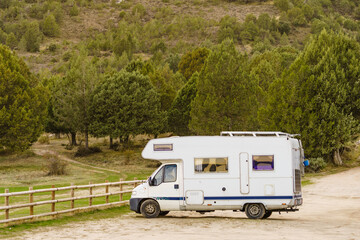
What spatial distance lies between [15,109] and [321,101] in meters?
32.2

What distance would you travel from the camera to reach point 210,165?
22.6 metres

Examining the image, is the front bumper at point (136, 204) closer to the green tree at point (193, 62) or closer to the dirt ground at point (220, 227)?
the dirt ground at point (220, 227)

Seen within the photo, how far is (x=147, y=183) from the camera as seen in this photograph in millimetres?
23625

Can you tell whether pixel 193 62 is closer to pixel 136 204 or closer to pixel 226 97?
pixel 226 97

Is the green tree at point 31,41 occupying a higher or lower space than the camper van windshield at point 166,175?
higher

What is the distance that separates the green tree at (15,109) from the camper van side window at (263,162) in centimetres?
4186

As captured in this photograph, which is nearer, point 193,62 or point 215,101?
point 215,101

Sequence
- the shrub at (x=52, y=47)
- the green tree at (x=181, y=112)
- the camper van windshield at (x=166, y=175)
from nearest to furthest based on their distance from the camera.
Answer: the camper van windshield at (x=166, y=175), the green tree at (x=181, y=112), the shrub at (x=52, y=47)

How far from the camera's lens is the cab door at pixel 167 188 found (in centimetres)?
2284

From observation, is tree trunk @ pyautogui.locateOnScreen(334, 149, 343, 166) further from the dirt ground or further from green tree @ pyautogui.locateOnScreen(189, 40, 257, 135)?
the dirt ground

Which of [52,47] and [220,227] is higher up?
[52,47]

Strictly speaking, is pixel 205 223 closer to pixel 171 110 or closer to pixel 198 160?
pixel 198 160

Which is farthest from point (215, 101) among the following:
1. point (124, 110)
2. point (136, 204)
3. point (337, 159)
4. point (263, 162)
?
point (263, 162)

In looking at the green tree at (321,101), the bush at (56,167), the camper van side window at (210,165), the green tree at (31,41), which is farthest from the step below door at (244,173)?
the green tree at (31,41)
